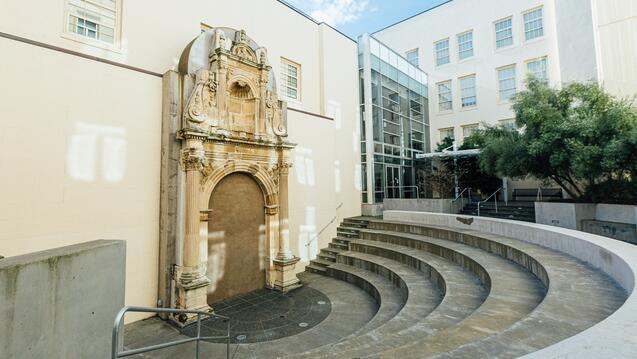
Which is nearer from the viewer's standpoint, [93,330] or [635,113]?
[93,330]

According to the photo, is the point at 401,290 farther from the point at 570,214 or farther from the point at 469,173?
the point at 469,173

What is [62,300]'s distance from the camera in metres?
2.93

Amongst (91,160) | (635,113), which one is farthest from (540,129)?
(91,160)

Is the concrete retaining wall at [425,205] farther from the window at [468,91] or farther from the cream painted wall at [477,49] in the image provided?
the window at [468,91]

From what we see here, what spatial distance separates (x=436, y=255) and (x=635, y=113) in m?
7.02

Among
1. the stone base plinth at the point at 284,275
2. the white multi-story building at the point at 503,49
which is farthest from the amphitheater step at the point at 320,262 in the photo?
the white multi-story building at the point at 503,49

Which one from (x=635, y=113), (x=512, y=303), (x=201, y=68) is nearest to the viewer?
(x=512, y=303)

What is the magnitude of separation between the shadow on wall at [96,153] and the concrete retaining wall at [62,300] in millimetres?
3679

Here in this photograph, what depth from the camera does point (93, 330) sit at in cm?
325

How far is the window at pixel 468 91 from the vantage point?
1888 cm

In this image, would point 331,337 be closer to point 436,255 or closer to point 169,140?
point 436,255

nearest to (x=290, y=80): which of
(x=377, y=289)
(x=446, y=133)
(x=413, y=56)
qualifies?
(x=377, y=289)

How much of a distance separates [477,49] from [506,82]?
2.86m

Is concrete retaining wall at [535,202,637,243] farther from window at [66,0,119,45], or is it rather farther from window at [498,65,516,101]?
window at [66,0,119,45]
